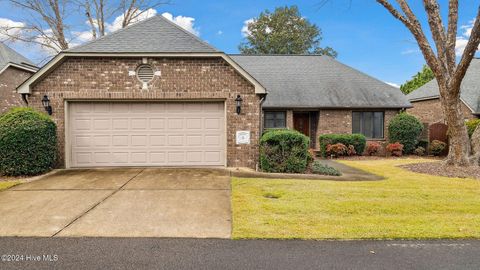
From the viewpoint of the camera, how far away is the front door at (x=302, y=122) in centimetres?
1777

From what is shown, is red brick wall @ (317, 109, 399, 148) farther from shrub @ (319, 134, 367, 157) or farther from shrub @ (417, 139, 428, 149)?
shrub @ (417, 139, 428, 149)

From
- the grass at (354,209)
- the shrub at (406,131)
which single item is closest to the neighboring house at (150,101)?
the grass at (354,209)

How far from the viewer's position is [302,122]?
17.8m

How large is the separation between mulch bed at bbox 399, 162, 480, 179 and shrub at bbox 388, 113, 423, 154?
4.85 metres

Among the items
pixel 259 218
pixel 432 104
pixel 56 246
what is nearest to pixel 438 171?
pixel 259 218

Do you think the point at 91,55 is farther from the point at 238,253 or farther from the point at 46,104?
the point at 238,253

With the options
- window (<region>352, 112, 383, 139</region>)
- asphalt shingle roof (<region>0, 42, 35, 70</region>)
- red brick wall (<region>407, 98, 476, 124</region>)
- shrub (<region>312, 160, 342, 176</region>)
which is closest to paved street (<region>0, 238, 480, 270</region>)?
shrub (<region>312, 160, 342, 176</region>)

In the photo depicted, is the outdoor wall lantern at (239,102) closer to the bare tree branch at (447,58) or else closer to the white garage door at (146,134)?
the white garage door at (146,134)

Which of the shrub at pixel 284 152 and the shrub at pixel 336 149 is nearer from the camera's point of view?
the shrub at pixel 284 152

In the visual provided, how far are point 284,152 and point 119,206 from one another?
5518 mm

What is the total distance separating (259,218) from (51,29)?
24522mm

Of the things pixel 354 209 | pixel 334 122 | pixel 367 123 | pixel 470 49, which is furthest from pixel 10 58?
pixel 470 49

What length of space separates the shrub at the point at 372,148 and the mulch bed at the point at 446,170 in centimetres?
432

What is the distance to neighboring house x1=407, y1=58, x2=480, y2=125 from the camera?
777 inches
